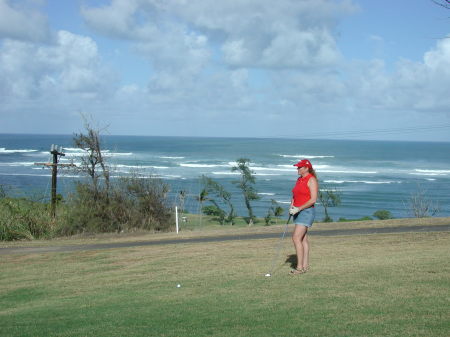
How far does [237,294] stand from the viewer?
8.98 meters

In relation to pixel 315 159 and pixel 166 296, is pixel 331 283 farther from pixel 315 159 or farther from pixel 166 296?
pixel 315 159

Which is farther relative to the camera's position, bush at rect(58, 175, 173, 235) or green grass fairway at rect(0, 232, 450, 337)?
bush at rect(58, 175, 173, 235)

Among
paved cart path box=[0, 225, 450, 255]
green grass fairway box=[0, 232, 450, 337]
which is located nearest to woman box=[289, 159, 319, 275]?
green grass fairway box=[0, 232, 450, 337]

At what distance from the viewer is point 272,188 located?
213 feet

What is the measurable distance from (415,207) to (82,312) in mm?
30947

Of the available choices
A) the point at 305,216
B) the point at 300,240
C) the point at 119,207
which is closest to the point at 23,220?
the point at 119,207

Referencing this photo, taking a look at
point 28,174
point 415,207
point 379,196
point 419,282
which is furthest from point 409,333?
point 28,174

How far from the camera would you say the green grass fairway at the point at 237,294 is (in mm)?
7160

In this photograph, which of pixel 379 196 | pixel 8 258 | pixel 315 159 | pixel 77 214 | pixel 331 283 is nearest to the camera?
pixel 331 283

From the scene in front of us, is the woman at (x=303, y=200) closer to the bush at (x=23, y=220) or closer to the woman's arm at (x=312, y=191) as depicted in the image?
the woman's arm at (x=312, y=191)

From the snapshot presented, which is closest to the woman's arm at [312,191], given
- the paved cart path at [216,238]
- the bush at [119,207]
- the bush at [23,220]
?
the paved cart path at [216,238]

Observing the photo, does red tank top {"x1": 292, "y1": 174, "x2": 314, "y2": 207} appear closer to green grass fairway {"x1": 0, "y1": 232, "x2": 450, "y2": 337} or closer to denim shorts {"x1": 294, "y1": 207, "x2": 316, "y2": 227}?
denim shorts {"x1": 294, "y1": 207, "x2": 316, "y2": 227}

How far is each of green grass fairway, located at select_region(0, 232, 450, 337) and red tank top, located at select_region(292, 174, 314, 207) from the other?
1247 mm

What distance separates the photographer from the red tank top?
32.1ft
